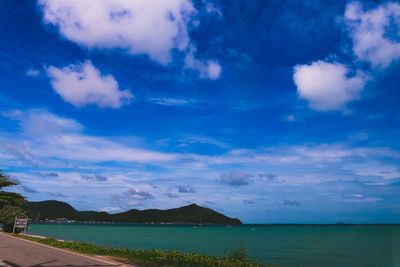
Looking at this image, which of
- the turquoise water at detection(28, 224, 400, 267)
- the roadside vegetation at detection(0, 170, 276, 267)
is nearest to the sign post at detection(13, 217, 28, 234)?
the turquoise water at detection(28, 224, 400, 267)

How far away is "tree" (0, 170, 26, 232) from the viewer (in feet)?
162

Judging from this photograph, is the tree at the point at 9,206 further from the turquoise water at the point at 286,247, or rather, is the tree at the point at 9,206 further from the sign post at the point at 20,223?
the turquoise water at the point at 286,247

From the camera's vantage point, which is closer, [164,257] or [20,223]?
[164,257]

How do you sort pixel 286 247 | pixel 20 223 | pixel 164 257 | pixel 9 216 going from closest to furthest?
pixel 164 257, pixel 20 223, pixel 9 216, pixel 286 247

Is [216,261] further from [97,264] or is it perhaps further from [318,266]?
[318,266]

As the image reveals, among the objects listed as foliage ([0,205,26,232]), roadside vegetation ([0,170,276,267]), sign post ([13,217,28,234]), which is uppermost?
foliage ([0,205,26,232])

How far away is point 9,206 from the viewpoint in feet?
167

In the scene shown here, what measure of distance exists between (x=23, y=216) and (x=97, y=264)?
113ft

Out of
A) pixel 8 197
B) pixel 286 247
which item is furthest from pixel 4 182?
pixel 286 247

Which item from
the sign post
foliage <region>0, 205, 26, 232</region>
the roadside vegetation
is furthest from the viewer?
foliage <region>0, 205, 26, 232</region>

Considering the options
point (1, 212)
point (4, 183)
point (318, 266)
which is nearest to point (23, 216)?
point (1, 212)

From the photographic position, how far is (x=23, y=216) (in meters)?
49.3

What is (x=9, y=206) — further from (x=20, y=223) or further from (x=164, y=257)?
(x=164, y=257)

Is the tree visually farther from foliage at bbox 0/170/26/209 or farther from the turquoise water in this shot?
the turquoise water
